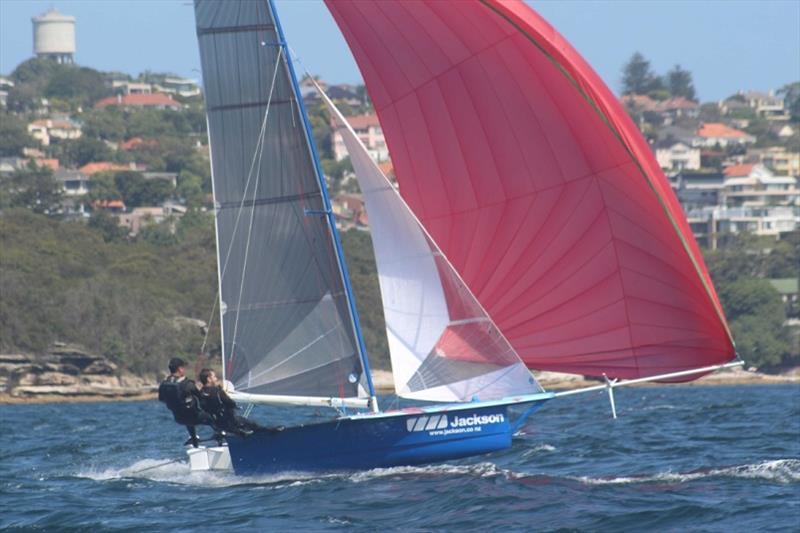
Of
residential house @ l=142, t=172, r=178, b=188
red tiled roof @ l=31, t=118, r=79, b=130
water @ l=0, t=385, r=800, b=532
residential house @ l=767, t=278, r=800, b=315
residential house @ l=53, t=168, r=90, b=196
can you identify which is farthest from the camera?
red tiled roof @ l=31, t=118, r=79, b=130

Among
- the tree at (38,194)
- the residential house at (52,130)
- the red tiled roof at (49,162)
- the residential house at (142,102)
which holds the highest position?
the residential house at (142,102)

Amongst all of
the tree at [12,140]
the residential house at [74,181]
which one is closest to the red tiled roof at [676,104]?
the tree at [12,140]

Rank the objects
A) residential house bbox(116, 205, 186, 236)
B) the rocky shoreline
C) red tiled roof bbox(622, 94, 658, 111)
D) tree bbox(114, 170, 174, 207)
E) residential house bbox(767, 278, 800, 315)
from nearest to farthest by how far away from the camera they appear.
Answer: the rocky shoreline, residential house bbox(767, 278, 800, 315), residential house bbox(116, 205, 186, 236), tree bbox(114, 170, 174, 207), red tiled roof bbox(622, 94, 658, 111)

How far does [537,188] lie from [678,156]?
120214mm

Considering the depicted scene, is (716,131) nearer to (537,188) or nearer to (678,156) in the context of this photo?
(678,156)

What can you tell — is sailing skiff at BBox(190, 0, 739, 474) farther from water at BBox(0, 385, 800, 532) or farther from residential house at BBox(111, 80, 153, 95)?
residential house at BBox(111, 80, 153, 95)

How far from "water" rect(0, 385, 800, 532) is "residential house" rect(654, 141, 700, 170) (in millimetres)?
111942

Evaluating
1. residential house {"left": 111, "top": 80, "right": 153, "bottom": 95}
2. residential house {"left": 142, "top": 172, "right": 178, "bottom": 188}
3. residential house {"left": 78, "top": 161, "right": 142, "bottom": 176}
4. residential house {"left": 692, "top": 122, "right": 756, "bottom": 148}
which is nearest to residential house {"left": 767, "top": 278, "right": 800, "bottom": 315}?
residential house {"left": 142, "top": 172, "right": 178, "bottom": 188}

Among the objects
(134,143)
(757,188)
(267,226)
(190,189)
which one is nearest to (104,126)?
(134,143)

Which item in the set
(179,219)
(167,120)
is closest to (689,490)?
(179,219)

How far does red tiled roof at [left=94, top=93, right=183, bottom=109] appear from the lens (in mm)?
160125

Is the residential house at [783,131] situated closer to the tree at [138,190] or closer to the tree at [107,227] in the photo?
the tree at [138,190]

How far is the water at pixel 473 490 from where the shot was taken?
1472 cm

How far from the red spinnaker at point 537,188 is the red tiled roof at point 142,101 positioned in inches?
5680
